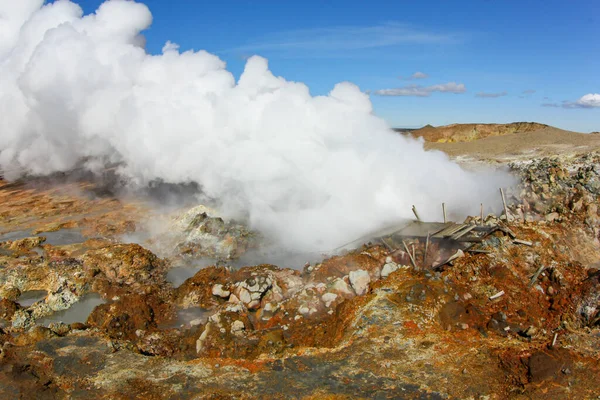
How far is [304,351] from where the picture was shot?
887 cm

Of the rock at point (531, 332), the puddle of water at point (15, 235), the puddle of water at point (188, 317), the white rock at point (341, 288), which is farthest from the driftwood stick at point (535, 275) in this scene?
the puddle of water at point (15, 235)

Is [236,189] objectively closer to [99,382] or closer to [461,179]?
[461,179]

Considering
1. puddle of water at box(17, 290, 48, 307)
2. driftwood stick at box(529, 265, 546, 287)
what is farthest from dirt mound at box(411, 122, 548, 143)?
puddle of water at box(17, 290, 48, 307)

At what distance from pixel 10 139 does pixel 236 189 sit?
19.1 m

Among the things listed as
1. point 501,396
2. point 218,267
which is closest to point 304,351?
point 501,396

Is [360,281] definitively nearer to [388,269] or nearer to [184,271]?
[388,269]

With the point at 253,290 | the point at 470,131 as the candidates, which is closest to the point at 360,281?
the point at 253,290

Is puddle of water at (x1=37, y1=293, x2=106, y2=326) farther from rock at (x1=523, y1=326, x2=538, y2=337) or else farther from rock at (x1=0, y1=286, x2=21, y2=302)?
rock at (x1=523, y1=326, x2=538, y2=337)

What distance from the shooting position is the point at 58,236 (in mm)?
17703

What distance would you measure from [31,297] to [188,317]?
5304mm

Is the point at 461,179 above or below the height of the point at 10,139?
below

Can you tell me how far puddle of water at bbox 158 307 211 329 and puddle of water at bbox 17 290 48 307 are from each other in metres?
4.50

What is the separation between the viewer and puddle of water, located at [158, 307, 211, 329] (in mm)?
10750

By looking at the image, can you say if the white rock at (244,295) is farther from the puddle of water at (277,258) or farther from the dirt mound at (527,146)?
the dirt mound at (527,146)
